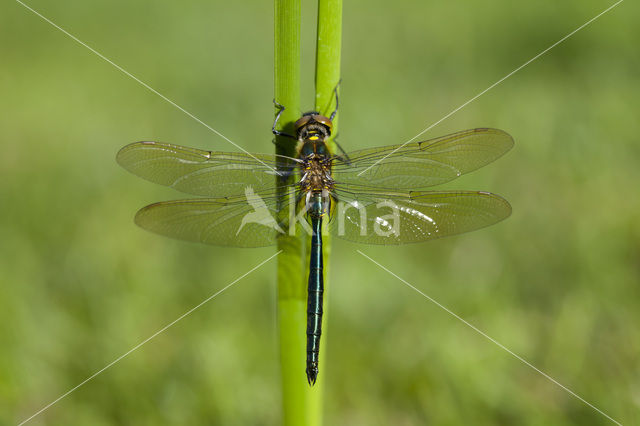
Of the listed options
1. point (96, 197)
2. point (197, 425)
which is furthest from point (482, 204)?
point (96, 197)

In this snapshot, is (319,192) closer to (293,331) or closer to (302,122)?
(302,122)

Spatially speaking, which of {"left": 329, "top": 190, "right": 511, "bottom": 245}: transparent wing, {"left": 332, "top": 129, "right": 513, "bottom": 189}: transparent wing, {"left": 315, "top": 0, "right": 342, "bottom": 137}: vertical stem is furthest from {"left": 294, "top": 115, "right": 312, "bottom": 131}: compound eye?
{"left": 329, "top": 190, "right": 511, "bottom": 245}: transparent wing

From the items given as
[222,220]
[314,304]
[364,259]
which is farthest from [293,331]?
[364,259]

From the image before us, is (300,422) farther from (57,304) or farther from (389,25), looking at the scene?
(389,25)

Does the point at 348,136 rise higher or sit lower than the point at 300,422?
higher

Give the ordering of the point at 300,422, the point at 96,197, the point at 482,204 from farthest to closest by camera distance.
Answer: the point at 96,197 → the point at 482,204 → the point at 300,422

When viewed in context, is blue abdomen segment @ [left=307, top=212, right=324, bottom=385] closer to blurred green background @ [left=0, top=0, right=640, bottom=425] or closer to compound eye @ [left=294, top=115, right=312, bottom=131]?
blurred green background @ [left=0, top=0, right=640, bottom=425]

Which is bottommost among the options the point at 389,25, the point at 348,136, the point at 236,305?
the point at 236,305

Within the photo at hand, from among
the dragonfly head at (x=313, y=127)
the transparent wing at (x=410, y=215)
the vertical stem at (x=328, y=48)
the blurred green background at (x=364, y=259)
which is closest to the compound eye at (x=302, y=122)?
the dragonfly head at (x=313, y=127)
